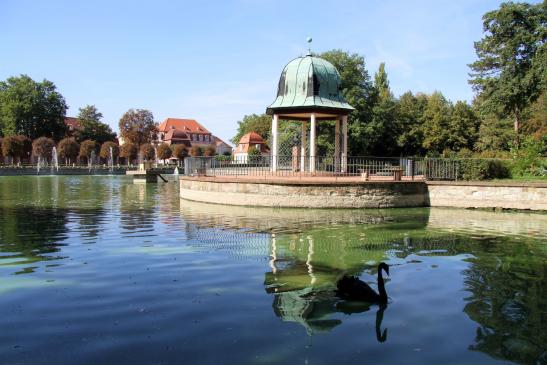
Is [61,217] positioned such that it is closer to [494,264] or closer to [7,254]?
[7,254]

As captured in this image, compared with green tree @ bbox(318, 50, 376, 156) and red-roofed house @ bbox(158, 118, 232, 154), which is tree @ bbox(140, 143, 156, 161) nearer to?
red-roofed house @ bbox(158, 118, 232, 154)

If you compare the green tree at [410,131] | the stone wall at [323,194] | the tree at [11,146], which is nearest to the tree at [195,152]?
the tree at [11,146]

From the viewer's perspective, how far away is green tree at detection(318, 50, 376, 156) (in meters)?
38.0

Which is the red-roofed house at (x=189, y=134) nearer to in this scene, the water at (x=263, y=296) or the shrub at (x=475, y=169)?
the shrub at (x=475, y=169)

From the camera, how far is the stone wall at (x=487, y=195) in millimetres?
19469

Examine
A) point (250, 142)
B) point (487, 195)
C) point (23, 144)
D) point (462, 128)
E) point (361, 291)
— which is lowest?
point (361, 291)

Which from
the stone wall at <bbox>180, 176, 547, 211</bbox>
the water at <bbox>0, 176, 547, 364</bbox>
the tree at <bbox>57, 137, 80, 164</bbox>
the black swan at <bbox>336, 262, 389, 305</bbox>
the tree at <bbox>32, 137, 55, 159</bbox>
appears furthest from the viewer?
the tree at <bbox>57, 137, 80, 164</bbox>

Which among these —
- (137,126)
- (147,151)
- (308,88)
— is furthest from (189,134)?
(308,88)

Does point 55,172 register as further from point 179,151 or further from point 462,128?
point 462,128

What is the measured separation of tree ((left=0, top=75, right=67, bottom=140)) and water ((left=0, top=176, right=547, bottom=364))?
8308 centimetres

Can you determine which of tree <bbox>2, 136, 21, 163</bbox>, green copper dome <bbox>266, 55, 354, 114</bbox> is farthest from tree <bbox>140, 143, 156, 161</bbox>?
green copper dome <bbox>266, 55, 354, 114</bbox>

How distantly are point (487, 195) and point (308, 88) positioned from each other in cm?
1006

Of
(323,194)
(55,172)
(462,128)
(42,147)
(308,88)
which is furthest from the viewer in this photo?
(42,147)

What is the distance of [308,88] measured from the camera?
81.5ft
